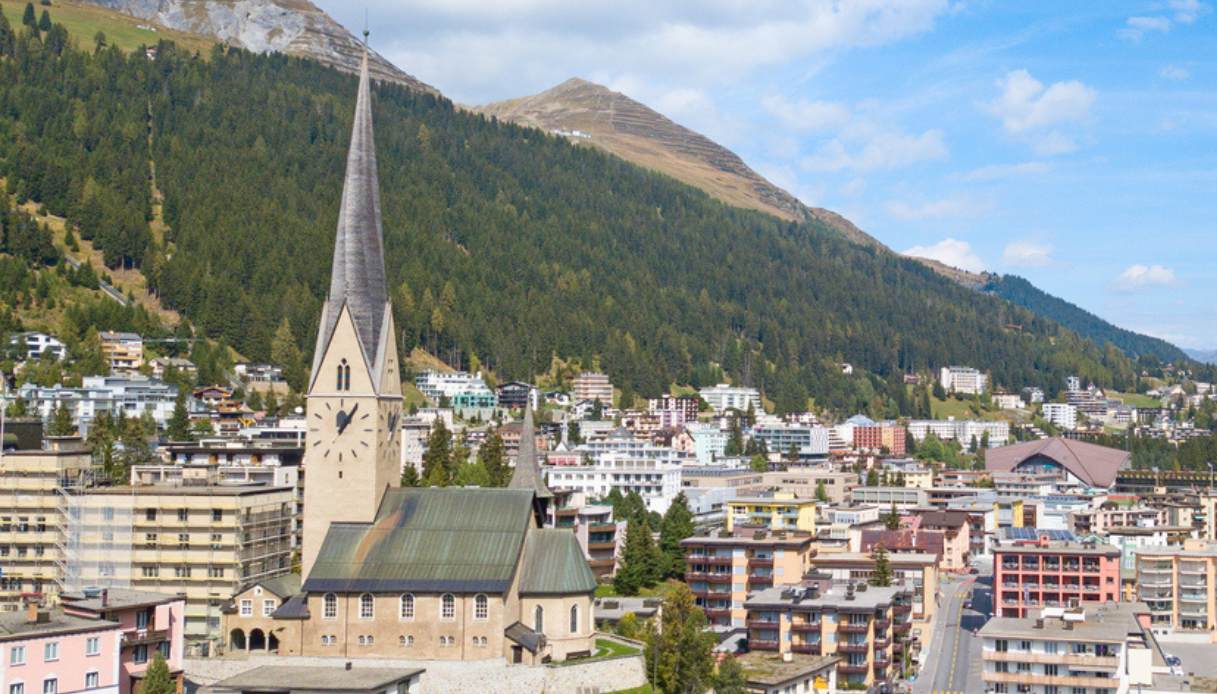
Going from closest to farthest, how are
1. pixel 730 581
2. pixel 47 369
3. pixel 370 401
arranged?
pixel 370 401, pixel 730 581, pixel 47 369

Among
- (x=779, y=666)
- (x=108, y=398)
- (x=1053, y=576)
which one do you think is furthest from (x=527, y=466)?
(x=108, y=398)

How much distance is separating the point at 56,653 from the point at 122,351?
125m

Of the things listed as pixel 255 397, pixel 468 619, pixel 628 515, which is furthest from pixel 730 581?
pixel 255 397

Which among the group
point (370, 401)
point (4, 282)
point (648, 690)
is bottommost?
point (648, 690)

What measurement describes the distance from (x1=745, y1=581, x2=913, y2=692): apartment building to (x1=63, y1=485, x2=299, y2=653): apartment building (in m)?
29.8

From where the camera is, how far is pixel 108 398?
163750 mm

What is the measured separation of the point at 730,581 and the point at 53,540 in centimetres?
4359

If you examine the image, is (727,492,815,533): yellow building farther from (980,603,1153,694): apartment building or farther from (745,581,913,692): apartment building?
(980,603,1153,694): apartment building

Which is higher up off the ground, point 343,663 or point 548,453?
point 548,453

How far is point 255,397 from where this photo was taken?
177 metres

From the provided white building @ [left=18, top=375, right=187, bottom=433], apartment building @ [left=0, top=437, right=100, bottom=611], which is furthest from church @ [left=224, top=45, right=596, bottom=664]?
white building @ [left=18, top=375, right=187, bottom=433]

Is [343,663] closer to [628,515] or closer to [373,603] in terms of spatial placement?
[373,603]

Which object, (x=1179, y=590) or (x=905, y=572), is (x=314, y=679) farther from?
(x=1179, y=590)

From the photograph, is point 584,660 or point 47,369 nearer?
point 584,660
